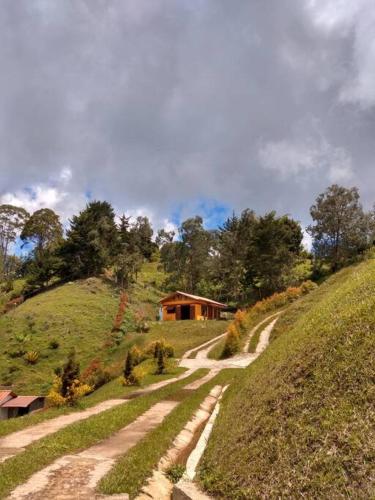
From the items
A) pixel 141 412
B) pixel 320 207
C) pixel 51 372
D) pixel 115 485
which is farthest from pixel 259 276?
pixel 115 485

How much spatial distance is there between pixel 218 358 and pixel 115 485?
88.4 ft

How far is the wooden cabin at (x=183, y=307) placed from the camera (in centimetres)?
5875

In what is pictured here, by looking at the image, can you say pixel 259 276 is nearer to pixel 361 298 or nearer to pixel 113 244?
pixel 113 244

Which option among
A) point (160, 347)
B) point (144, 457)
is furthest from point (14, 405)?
point (144, 457)

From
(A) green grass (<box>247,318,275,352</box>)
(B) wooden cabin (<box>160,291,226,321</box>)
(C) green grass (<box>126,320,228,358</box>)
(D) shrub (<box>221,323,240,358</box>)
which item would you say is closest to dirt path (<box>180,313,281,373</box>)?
(A) green grass (<box>247,318,275,352</box>)

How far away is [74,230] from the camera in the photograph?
68.8m

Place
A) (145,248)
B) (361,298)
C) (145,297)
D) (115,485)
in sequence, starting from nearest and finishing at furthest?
1. (115,485)
2. (361,298)
3. (145,297)
4. (145,248)

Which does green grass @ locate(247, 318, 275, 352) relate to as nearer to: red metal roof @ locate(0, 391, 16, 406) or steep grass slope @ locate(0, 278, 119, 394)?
steep grass slope @ locate(0, 278, 119, 394)

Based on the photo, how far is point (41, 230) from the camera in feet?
275

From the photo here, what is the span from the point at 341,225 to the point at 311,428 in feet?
209

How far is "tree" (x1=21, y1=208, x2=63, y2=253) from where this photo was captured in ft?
276

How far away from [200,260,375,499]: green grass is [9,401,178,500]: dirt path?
89.3 inches

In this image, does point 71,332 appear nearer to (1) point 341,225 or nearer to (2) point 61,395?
(2) point 61,395

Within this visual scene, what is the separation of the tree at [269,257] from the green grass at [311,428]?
51.4 meters
